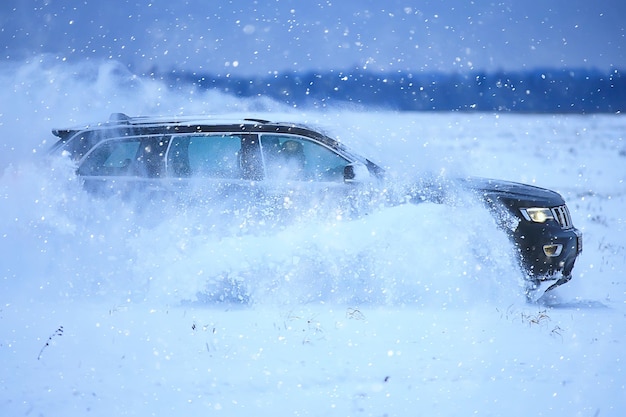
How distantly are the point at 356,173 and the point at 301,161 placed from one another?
50cm

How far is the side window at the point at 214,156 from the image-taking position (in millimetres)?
5840

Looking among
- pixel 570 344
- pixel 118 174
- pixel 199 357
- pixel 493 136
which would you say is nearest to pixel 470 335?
pixel 570 344

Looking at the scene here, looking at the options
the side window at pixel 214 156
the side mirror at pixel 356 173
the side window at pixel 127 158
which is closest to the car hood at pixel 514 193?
the side mirror at pixel 356 173

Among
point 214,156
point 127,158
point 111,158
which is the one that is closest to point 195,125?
point 214,156

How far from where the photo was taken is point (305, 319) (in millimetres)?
5156

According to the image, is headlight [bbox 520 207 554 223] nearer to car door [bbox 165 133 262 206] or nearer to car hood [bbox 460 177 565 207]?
car hood [bbox 460 177 565 207]

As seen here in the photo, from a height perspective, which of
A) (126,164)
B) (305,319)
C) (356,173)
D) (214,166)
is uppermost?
(126,164)

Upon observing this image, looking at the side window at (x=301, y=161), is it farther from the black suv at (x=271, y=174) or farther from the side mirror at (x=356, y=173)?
the side mirror at (x=356, y=173)

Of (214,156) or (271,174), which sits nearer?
(271,174)

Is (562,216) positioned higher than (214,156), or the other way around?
(214,156)

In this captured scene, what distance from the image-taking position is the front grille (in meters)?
5.61

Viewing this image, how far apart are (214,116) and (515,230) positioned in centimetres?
285

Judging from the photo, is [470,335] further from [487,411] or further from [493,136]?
[493,136]

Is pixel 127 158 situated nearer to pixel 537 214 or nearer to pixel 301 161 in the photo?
pixel 301 161
